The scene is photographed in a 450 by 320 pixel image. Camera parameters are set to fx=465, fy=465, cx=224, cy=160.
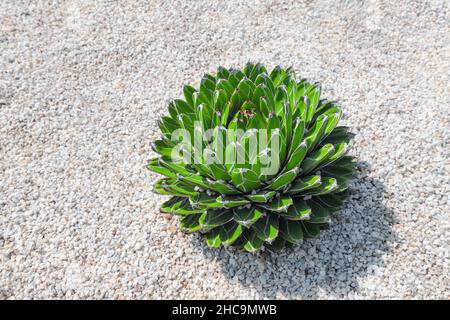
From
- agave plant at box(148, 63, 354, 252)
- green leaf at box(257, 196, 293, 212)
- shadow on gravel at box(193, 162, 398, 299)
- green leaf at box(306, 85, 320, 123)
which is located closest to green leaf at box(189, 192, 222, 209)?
agave plant at box(148, 63, 354, 252)

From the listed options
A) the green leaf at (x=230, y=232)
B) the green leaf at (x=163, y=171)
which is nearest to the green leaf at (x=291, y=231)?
the green leaf at (x=230, y=232)

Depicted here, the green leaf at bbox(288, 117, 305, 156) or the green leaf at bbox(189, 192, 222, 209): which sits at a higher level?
the green leaf at bbox(288, 117, 305, 156)

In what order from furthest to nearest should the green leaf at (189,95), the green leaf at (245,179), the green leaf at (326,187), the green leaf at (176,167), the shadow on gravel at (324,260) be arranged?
1. the green leaf at (189,95)
2. the shadow on gravel at (324,260)
3. the green leaf at (176,167)
4. the green leaf at (326,187)
5. the green leaf at (245,179)

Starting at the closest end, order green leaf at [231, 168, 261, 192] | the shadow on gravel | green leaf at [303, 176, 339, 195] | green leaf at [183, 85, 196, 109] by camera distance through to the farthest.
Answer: green leaf at [231, 168, 261, 192], green leaf at [303, 176, 339, 195], the shadow on gravel, green leaf at [183, 85, 196, 109]

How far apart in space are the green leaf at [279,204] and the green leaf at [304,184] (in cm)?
6

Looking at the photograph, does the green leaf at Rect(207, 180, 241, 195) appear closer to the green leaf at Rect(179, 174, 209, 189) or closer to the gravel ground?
the green leaf at Rect(179, 174, 209, 189)

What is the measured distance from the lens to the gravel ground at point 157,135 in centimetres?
302

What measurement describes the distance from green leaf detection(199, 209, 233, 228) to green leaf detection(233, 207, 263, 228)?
57 mm

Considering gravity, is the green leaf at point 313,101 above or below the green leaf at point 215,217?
above

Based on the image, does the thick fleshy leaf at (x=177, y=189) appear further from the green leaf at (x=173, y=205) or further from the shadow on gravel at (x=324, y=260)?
the shadow on gravel at (x=324, y=260)

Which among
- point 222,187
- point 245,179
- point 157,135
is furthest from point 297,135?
point 157,135

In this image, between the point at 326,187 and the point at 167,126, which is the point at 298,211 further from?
the point at 167,126

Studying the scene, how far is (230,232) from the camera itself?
284 cm

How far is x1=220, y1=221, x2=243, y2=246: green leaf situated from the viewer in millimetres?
2779
